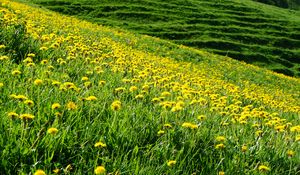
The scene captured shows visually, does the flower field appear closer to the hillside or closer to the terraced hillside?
the terraced hillside

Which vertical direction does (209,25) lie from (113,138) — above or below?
below

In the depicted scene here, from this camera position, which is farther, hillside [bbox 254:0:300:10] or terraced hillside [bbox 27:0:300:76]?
hillside [bbox 254:0:300:10]

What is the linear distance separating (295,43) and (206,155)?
177ft

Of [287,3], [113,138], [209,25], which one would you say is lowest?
[209,25]

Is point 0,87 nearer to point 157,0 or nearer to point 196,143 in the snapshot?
point 196,143

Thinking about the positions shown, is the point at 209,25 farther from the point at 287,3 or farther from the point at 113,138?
the point at 287,3

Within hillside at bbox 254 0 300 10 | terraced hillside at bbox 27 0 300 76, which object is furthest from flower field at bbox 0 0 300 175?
hillside at bbox 254 0 300 10

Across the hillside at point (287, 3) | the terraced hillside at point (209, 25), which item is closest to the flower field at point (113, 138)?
the terraced hillside at point (209, 25)

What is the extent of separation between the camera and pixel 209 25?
5150 centimetres

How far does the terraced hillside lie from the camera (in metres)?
44.9

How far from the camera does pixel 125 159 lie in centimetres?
316

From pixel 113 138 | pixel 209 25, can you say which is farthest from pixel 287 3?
pixel 113 138

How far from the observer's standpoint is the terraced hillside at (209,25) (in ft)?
147

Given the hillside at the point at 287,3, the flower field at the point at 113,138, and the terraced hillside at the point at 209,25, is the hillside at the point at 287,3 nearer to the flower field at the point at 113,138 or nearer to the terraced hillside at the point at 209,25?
the terraced hillside at the point at 209,25
